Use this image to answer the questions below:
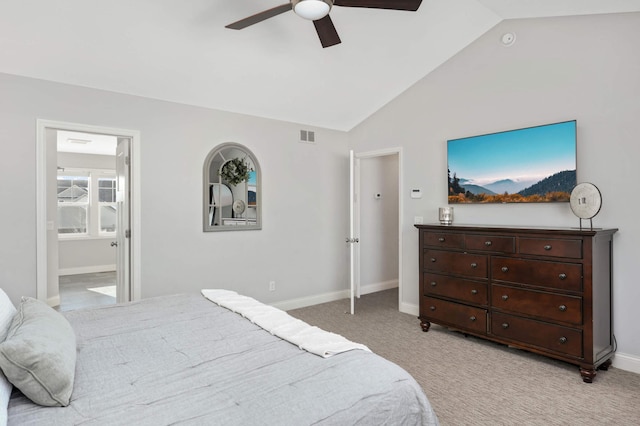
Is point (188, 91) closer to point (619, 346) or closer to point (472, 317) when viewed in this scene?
point (472, 317)

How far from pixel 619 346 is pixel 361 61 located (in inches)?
139

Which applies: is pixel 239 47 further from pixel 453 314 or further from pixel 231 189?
pixel 453 314

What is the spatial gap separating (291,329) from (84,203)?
25.4 feet

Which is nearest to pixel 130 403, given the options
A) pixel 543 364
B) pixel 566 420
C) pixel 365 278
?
pixel 566 420

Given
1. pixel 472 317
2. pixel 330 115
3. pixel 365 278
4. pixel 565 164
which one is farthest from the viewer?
pixel 365 278

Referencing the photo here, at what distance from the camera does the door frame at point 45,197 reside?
3258 millimetres

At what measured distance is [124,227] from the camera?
3.82 metres

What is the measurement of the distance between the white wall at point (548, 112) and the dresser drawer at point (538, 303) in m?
0.54

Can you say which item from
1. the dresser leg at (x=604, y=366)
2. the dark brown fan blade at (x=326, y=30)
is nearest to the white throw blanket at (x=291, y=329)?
the dark brown fan blade at (x=326, y=30)

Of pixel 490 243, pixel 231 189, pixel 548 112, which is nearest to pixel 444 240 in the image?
pixel 490 243

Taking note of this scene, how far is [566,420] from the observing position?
90.0 inches

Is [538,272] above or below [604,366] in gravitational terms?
above

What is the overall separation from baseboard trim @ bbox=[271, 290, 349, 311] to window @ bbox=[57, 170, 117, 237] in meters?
5.33

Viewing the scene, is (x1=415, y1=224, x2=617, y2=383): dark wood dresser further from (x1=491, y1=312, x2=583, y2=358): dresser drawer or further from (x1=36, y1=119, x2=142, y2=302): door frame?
(x1=36, y1=119, x2=142, y2=302): door frame
